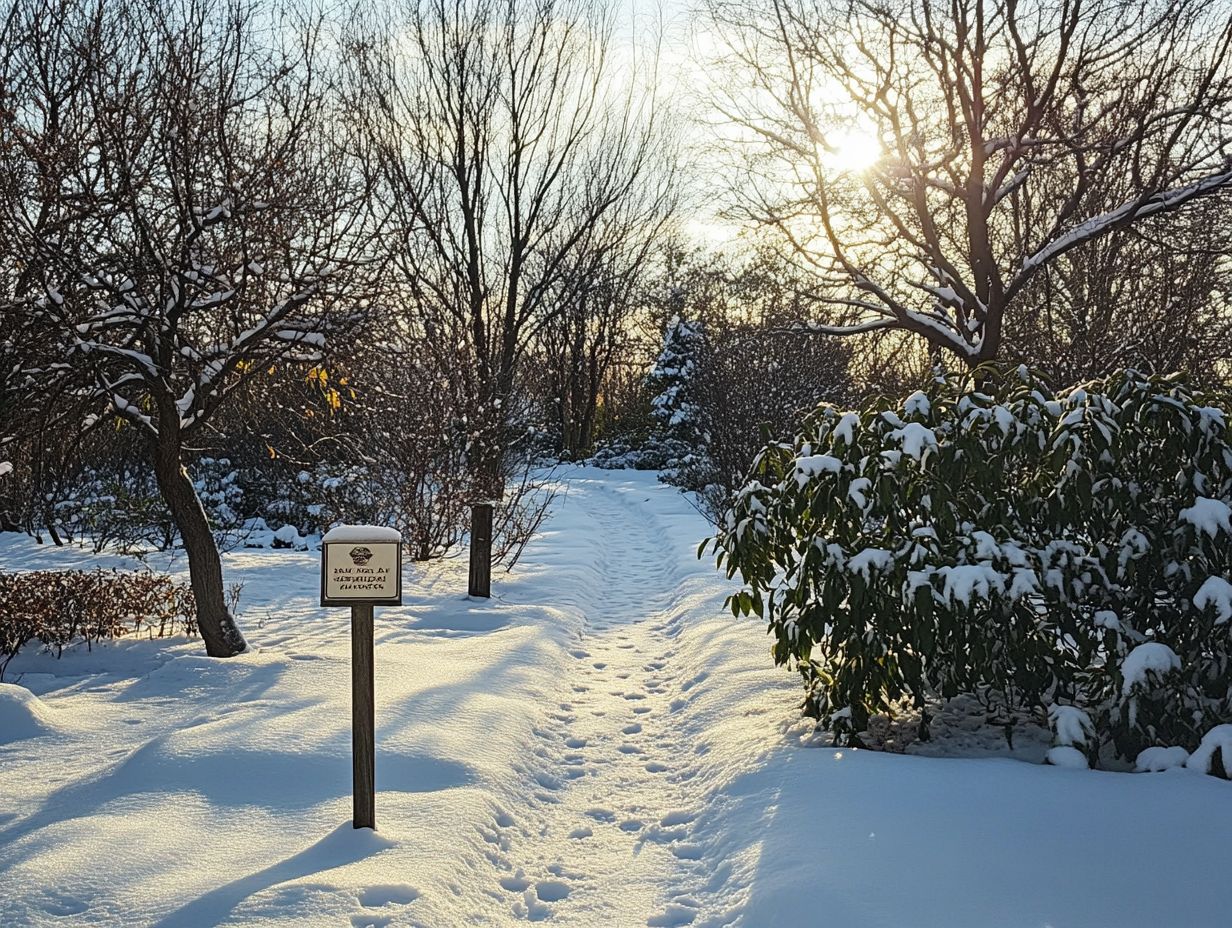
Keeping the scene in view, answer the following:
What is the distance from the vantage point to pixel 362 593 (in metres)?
3.88

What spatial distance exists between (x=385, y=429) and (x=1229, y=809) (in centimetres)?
924

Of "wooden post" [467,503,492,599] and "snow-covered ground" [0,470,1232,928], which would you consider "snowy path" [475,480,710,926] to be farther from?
"wooden post" [467,503,492,599]

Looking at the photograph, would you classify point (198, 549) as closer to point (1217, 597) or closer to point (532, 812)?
point (532, 812)

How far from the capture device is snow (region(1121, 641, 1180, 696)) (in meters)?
4.15

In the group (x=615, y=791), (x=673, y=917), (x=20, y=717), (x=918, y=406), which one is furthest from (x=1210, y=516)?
(x=20, y=717)

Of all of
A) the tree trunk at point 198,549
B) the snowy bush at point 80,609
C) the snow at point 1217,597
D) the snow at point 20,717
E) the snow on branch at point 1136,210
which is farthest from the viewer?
the snowy bush at point 80,609

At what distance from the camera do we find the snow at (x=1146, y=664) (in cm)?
415

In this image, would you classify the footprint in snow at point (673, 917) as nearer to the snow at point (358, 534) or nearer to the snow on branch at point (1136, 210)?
the snow at point (358, 534)

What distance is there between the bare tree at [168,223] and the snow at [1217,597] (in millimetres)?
5349

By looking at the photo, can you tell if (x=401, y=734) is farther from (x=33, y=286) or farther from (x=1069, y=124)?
(x=1069, y=124)

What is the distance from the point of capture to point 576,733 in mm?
5883

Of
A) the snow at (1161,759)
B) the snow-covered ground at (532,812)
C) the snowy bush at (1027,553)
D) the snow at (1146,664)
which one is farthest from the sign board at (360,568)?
the snow at (1161,759)

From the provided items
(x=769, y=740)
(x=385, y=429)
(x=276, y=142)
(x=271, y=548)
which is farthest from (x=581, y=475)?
(x=769, y=740)

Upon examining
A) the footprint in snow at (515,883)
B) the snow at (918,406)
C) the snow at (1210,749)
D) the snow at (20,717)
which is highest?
the snow at (918,406)
